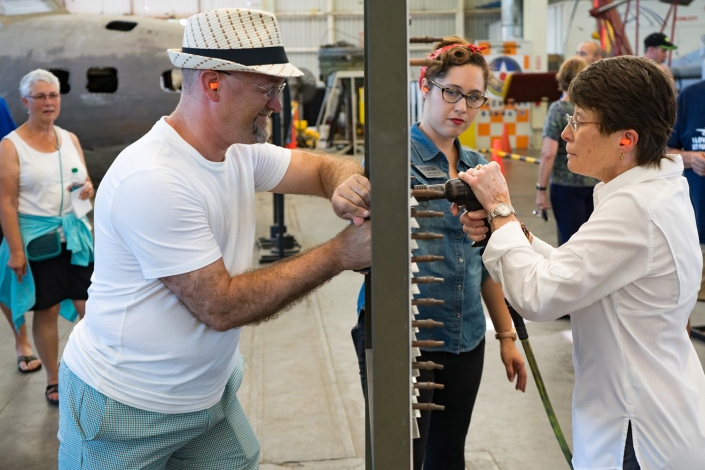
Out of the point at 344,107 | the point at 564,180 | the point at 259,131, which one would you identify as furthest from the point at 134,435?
the point at 344,107

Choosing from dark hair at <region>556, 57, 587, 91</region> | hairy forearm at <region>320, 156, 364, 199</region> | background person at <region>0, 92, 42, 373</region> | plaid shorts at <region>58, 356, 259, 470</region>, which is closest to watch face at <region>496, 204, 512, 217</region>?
hairy forearm at <region>320, 156, 364, 199</region>

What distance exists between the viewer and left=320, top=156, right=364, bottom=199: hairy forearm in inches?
83.7

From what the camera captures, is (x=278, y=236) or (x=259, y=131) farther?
(x=278, y=236)

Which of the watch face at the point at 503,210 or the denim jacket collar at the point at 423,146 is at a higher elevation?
the denim jacket collar at the point at 423,146

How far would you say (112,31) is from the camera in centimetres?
876

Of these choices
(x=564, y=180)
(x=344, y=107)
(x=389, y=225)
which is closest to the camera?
(x=389, y=225)

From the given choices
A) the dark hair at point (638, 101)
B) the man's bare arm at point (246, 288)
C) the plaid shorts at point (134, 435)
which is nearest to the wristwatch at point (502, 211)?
the dark hair at point (638, 101)

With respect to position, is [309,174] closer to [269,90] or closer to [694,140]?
[269,90]

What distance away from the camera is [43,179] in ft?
13.8

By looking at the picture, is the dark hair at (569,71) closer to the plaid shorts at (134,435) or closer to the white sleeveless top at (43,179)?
the white sleeveless top at (43,179)

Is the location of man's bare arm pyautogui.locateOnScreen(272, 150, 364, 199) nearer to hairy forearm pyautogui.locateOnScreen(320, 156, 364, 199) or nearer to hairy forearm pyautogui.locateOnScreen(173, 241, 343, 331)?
hairy forearm pyautogui.locateOnScreen(320, 156, 364, 199)

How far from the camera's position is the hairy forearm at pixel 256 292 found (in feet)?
5.53

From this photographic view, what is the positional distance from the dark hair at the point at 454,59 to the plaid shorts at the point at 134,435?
120cm

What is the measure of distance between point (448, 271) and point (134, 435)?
1017 mm
